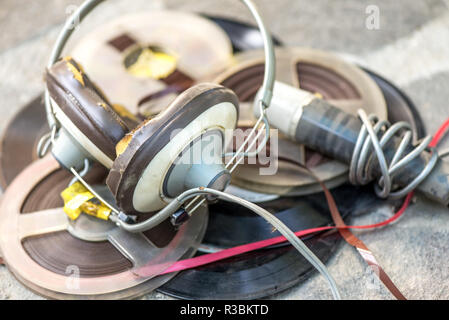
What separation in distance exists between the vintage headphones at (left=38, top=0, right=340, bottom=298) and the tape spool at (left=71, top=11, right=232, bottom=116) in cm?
27

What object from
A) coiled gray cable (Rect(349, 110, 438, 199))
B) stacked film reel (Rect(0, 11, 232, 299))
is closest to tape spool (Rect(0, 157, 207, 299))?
stacked film reel (Rect(0, 11, 232, 299))

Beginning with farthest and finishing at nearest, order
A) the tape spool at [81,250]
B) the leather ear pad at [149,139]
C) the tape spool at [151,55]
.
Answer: the tape spool at [151,55], the tape spool at [81,250], the leather ear pad at [149,139]

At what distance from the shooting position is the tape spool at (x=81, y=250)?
81 cm

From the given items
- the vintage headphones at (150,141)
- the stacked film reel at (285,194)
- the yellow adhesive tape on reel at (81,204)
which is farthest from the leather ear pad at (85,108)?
the stacked film reel at (285,194)

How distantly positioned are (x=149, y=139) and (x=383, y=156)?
0.39 meters

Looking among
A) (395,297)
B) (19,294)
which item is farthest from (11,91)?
(395,297)

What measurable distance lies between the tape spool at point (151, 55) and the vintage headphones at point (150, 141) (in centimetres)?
27

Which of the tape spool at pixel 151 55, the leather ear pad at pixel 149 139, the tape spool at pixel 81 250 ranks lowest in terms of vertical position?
the tape spool at pixel 81 250

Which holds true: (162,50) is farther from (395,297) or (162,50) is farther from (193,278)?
(395,297)

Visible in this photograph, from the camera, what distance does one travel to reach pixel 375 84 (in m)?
1.06

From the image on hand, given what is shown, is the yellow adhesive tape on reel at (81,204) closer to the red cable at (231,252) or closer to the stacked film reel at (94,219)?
the stacked film reel at (94,219)

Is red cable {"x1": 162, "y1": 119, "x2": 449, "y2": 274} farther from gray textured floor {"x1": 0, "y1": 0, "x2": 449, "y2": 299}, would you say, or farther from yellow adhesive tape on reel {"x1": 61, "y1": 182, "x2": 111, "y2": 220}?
yellow adhesive tape on reel {"x1": 61, "y1": 182, "x2": 111, "y2": 220}

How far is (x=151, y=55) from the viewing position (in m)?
1.18

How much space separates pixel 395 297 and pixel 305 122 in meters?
0.33
